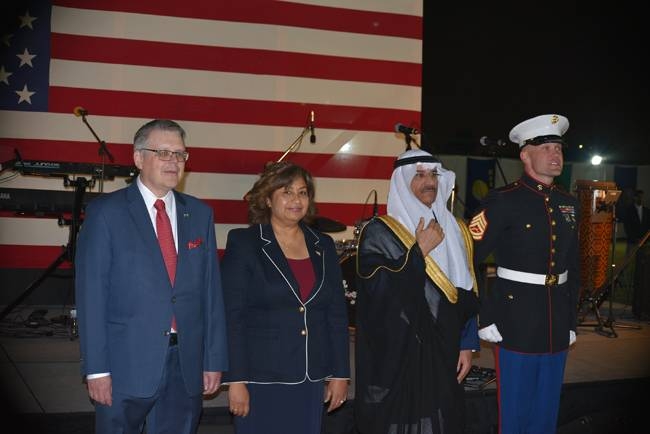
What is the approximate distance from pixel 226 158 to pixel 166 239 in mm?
3623

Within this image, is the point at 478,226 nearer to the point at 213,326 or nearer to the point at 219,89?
the point at 213,326

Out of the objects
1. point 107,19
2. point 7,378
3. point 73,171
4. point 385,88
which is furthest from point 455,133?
point 7,378

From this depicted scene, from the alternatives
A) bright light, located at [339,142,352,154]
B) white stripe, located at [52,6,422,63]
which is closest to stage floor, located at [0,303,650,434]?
bright light, located at [339,142,352,154]

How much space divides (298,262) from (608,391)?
2.54 m

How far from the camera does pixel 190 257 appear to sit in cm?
196

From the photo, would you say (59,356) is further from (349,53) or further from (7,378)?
(349,53)

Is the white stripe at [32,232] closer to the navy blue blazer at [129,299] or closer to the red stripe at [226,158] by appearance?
the red stripe at [226,158]

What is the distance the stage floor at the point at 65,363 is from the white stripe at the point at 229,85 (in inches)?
80.7

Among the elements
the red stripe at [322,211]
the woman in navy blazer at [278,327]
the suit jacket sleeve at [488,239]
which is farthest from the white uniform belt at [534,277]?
the red stripe at [322,211]

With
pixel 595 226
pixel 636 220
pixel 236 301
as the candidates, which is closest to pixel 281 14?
pixel 595 226

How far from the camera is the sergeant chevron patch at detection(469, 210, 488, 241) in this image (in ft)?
8.62

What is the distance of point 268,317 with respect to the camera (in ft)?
7.00

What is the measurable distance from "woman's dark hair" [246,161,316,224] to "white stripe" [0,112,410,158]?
3.25 meters

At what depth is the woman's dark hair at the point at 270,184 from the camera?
2.23m
